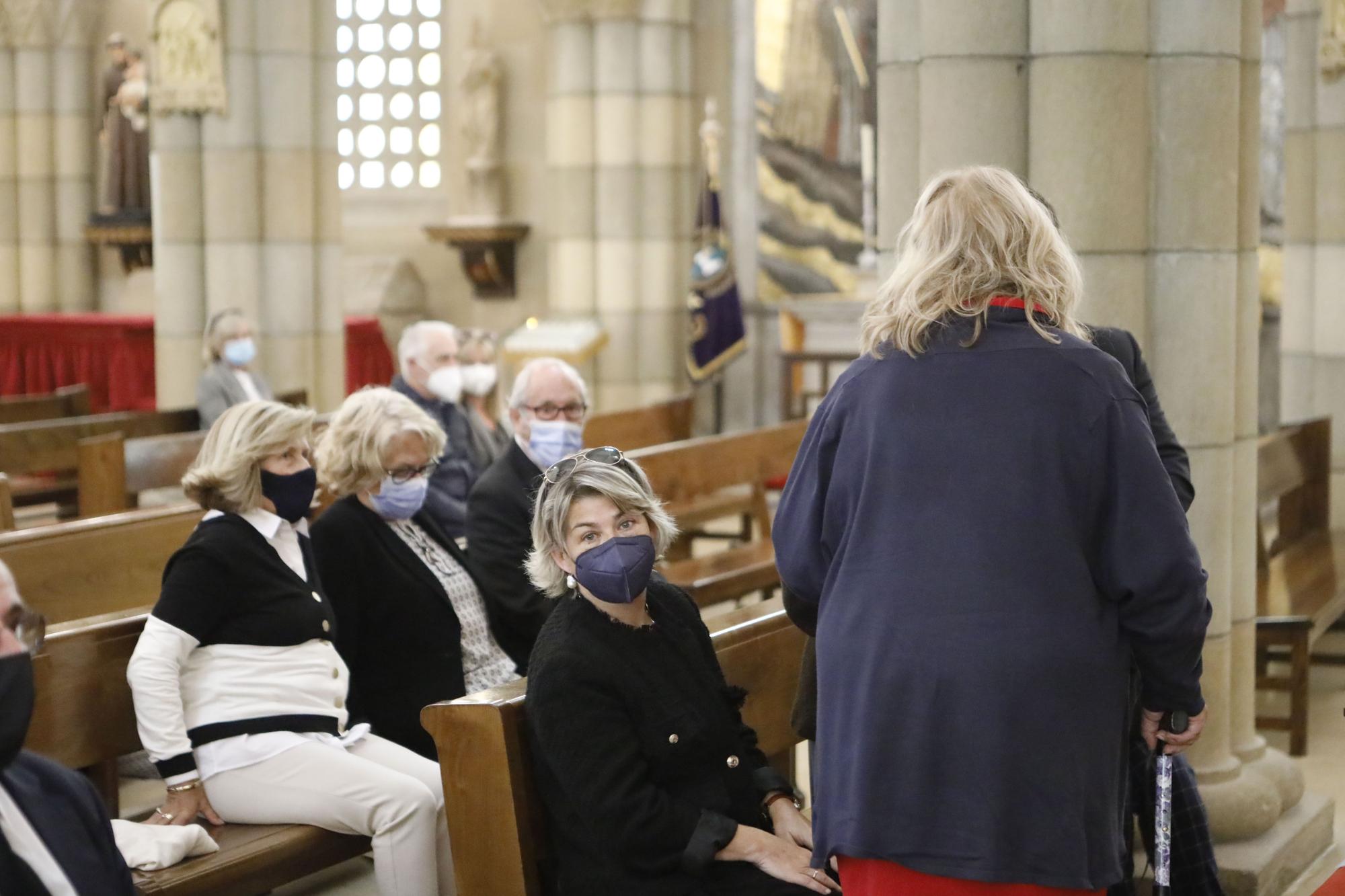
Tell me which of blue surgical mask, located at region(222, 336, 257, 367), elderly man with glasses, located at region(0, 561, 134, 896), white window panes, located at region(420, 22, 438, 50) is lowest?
elderly man with glasses, located at region(0, 561, 134, 896)

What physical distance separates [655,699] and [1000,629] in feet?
3.04

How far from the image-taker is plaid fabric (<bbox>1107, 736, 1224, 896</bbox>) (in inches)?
147

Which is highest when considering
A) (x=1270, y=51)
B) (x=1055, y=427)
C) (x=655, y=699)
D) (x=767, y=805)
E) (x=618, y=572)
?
(x=1270, y=51)

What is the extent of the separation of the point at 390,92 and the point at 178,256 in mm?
5456

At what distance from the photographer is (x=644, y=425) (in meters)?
9.61

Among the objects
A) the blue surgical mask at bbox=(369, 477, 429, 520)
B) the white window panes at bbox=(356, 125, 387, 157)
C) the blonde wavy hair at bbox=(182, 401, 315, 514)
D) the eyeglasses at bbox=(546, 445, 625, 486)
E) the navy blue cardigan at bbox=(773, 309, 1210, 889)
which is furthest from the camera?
the white window panes at bbox=(356, 125, 387, 157)

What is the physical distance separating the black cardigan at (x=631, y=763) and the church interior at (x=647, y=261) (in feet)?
0.38

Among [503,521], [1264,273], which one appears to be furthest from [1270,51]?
[503,521]

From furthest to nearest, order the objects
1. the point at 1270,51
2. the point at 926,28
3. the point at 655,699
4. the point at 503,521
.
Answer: the point at 1270,51, the point at 503,521, the point at 926,28, the point at 655,699

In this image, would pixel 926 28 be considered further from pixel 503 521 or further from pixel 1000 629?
pixel 1000 629

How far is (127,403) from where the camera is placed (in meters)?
12.8

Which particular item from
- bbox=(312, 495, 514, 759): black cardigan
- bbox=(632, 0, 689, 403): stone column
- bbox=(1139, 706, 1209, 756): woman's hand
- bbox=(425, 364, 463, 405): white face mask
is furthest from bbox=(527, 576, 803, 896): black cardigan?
bbox=(632, 0, 689, 403): stone column

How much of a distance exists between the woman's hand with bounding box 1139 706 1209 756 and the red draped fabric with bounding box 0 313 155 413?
10741 millimetres

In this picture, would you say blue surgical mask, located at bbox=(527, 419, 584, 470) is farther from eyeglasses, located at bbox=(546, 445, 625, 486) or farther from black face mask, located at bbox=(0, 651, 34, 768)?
black face mask, located at bbox=(0, 651, 34, 768)
